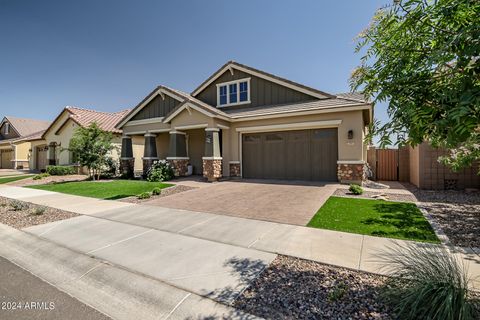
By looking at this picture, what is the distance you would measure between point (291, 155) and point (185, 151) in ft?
23.6

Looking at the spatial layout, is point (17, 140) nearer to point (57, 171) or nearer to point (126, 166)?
point (57, 171)

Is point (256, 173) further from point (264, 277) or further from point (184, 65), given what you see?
point (264, 277)

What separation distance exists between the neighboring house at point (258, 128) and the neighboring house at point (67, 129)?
458 cm

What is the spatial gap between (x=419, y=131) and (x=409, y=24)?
1.15 m

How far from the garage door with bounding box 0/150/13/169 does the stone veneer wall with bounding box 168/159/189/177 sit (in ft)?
91.7

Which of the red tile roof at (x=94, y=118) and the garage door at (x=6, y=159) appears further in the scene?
the garage door at (x=6, y=159)

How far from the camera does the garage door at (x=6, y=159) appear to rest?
28.2 meters

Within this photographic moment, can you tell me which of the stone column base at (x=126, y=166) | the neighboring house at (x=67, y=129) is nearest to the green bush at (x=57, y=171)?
the neighboring house at (x=67, y=129)

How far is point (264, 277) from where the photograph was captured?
3250 mm

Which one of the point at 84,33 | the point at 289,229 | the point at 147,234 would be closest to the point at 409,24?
the point at 289,229

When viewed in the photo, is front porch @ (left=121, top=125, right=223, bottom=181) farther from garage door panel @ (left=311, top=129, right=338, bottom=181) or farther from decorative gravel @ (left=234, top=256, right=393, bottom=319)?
decorative gravel @ (left=234, top=256, right=393, bottom=319)

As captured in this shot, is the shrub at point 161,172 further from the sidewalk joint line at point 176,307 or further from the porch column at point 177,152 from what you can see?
the sidewalk joint line at point 176,307

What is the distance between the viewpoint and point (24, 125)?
101ft

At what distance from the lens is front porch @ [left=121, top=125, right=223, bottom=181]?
42.5 ft
